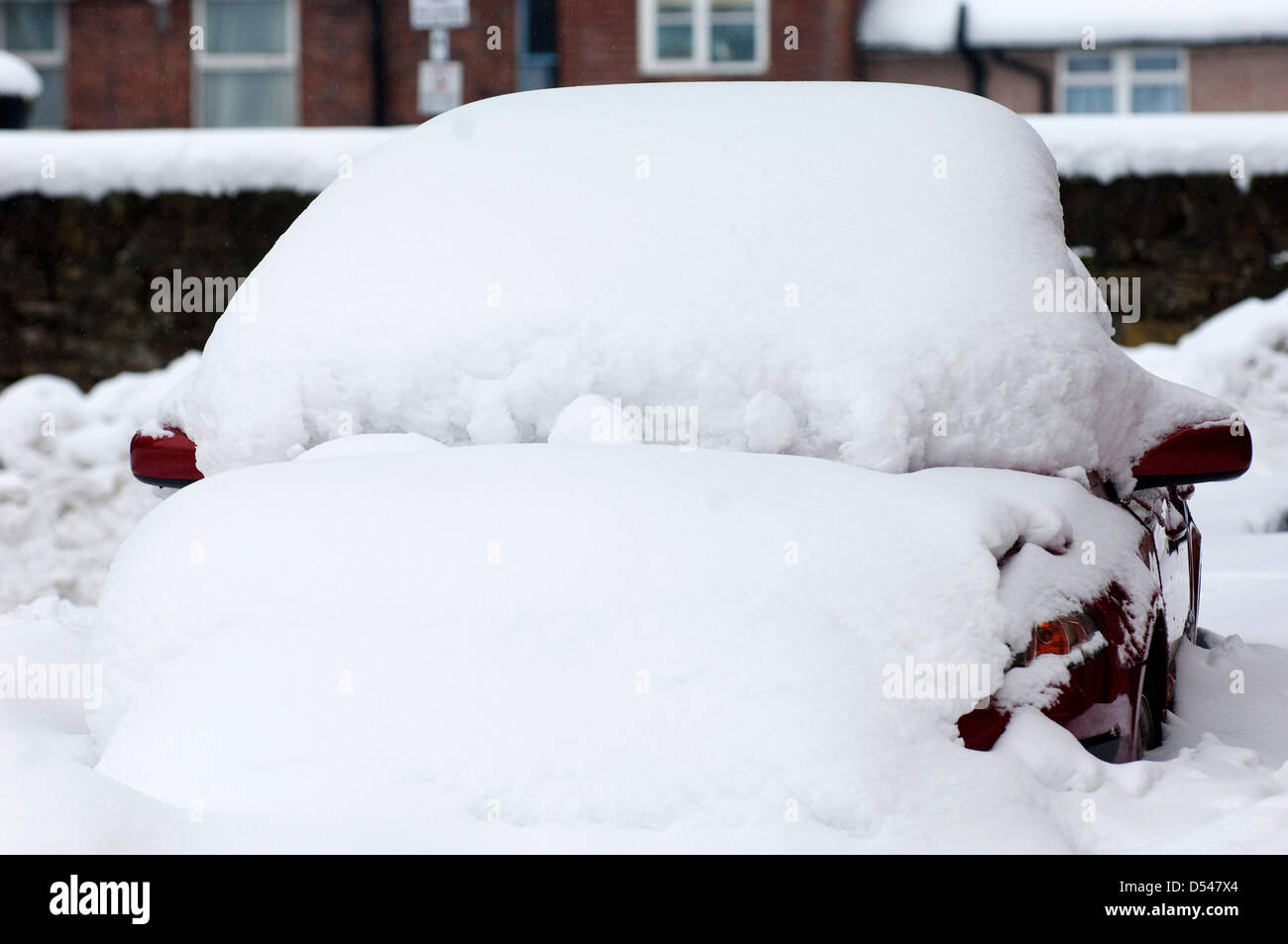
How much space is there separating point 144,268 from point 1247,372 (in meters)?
6.53

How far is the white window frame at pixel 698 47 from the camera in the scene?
15922mm

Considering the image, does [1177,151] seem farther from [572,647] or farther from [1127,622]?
[572,647]

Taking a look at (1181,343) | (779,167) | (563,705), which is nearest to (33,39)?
(1181,343)

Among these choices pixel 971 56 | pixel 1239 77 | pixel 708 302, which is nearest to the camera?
pixel 708 302

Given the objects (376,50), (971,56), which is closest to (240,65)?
(376,50)

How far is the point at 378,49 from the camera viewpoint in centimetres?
1556

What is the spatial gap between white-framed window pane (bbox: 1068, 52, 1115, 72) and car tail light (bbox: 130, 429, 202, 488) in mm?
16663

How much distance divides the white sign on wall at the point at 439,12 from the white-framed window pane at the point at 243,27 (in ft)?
19.0

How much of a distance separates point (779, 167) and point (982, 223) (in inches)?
16.8

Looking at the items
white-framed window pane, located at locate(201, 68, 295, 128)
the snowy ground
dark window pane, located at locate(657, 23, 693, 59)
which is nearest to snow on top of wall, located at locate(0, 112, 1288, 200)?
the snowy ground

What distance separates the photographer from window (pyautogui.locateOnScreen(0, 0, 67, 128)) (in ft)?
54.1

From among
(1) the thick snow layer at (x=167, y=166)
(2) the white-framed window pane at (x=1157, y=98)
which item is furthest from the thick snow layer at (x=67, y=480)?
(2) the white-framed window pane at (x=1157, y=98)

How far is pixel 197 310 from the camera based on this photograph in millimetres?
9305

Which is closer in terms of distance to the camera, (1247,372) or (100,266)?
(1247,372)
